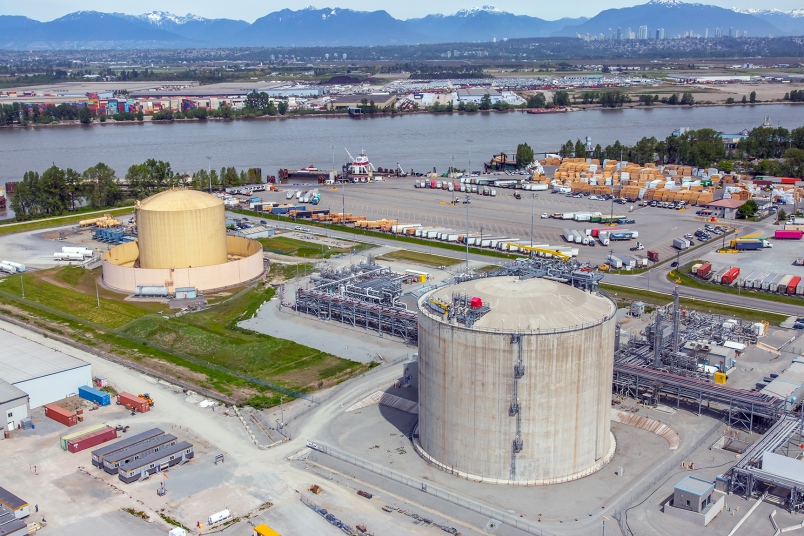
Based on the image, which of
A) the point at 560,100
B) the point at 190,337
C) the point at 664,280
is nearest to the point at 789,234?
the point at 664,280

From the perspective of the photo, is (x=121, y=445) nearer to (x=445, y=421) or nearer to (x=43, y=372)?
(x=43, y=372)

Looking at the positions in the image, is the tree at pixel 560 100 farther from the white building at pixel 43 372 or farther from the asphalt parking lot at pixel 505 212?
the white building at pixel 43 372

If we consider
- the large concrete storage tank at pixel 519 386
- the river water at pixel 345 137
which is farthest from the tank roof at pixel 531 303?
the river water at pixel 345 137

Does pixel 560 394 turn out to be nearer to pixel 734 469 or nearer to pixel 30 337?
pixel 734 469

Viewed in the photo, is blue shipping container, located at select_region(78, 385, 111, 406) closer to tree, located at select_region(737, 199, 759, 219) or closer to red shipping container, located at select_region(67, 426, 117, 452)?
red shipping container, located at select_region(67, 426, 117, 452)

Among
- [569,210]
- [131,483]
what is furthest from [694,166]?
[131,483]

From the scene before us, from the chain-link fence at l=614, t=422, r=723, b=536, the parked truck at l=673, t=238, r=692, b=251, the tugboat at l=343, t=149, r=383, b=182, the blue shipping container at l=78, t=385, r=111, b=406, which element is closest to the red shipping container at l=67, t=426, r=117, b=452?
the blue shipping container at l=78, t=385, r=111, b=406
